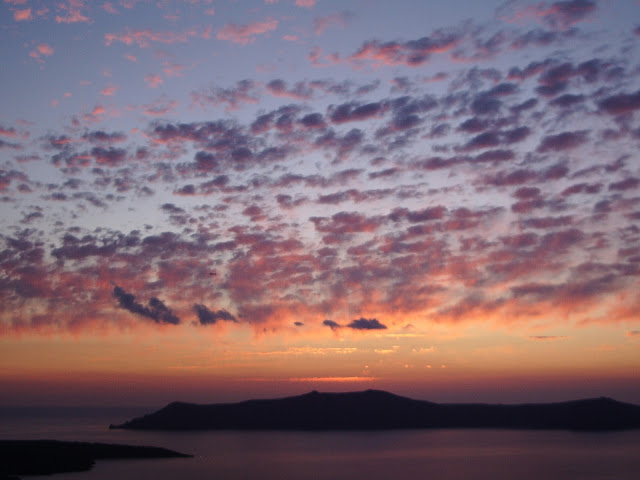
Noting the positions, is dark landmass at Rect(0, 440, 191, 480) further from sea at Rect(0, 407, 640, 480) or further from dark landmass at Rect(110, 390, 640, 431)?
dark landmass at Rect(110, 390, 640, 431)

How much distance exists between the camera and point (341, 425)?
180 meters

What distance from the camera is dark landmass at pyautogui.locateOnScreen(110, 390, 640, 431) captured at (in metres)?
172

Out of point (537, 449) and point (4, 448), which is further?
point (537, 449)

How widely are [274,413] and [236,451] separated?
82480mm

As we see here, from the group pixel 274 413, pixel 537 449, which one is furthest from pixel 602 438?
pixel 274 413

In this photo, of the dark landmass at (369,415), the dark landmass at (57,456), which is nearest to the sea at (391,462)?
the dark landmass at (57,456)

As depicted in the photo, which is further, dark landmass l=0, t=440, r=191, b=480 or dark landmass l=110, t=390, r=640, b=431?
dark landmass l=110, t=390, r=640, b=431

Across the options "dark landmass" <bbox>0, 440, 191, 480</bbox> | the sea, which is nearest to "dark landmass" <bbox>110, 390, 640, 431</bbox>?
the sea

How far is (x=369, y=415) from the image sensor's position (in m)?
186

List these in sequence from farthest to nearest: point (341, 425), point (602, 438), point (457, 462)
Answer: point (341, 425)
point (602, 438)
point (457, 462)

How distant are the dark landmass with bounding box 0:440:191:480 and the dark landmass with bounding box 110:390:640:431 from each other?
86.4 metres

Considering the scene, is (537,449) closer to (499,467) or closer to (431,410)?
(499,467)

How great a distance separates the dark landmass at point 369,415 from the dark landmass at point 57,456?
8644 cm

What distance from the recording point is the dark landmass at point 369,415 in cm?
17150
